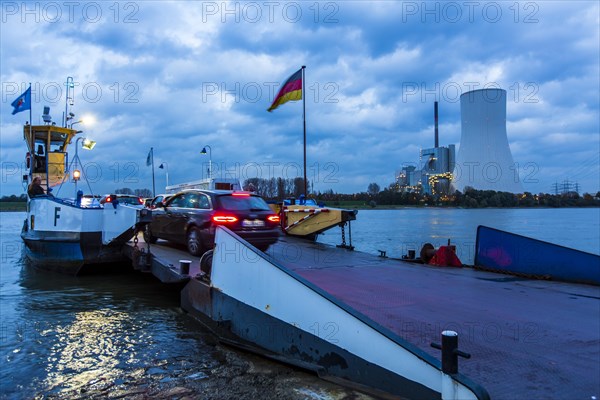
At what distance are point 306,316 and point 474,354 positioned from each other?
68.4 inches

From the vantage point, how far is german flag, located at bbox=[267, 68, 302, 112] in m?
19.3

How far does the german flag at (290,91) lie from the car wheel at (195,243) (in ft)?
36.3

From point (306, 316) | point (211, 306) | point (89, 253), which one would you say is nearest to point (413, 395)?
point (306, 316)

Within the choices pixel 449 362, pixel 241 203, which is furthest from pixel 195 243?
pixel 449 362

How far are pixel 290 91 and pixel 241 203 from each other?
1108cm

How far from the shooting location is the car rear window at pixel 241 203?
9.58 metres

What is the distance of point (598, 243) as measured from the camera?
103ft

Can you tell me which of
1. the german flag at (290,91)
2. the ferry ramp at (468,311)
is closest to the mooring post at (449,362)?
the ferry ramp at (468,311)

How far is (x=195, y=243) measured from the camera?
32.0ft

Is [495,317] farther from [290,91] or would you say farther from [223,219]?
[290,91]

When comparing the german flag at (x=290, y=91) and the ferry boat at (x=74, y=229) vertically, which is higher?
the german flag at (x=290, y=91)

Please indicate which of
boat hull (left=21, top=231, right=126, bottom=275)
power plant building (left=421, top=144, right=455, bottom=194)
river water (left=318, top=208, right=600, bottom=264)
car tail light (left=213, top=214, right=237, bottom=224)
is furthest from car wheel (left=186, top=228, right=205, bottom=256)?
power plant building (left=421, top=144, right=455, bottom=194)

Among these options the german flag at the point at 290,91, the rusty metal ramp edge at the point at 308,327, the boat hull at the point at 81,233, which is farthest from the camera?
the german flag at the point at 290,91

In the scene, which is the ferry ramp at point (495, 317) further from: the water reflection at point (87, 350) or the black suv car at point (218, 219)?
the water reflection at point (87, 350)
